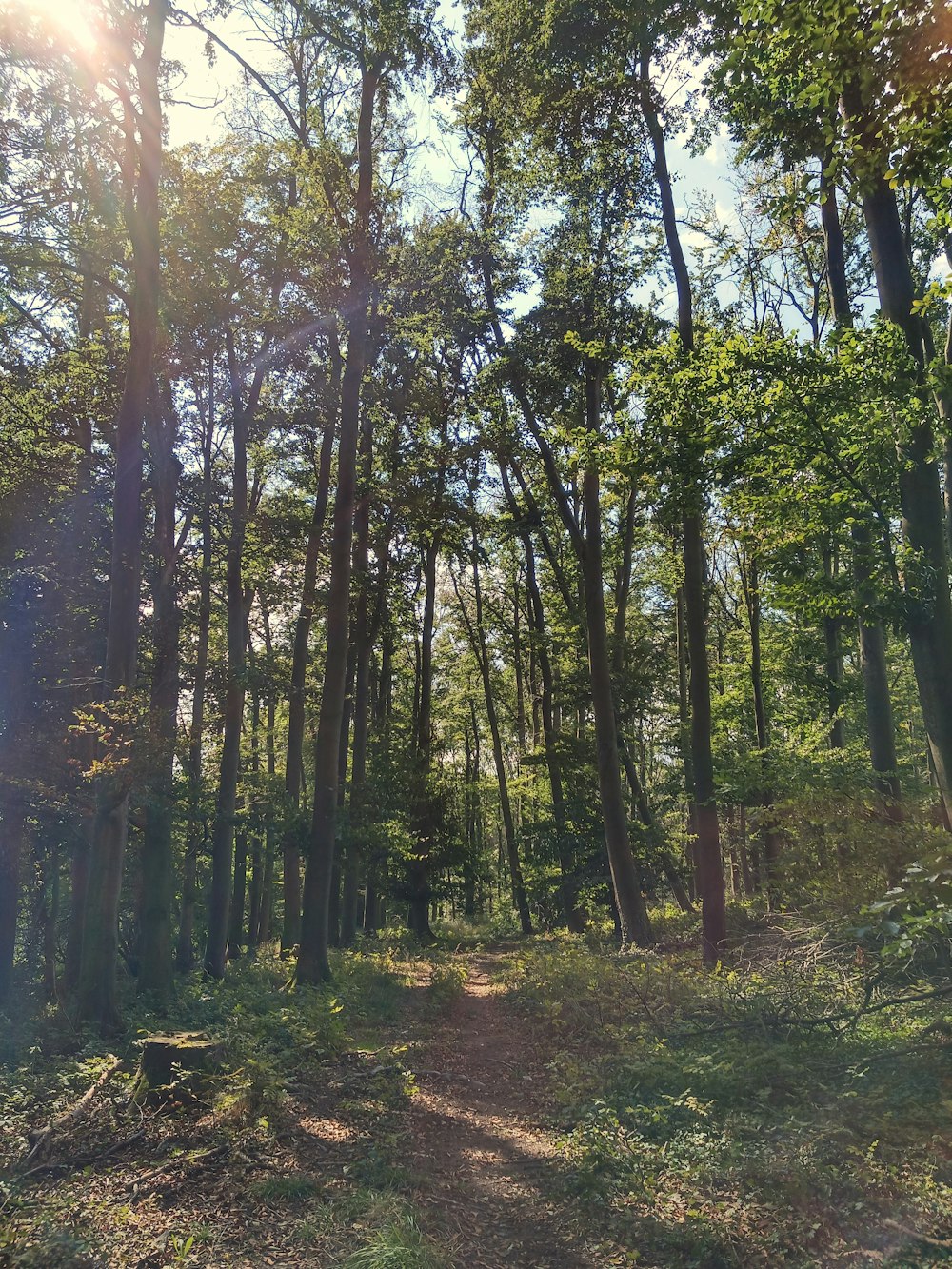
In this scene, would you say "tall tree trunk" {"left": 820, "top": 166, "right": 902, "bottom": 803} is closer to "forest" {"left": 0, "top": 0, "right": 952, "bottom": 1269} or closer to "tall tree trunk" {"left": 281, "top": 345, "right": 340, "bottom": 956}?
"forest" {"left": 0, "top": 0, "right": 952, "bottom": 1269}

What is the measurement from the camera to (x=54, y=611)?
14.0 m

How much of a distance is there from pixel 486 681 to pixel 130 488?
672 inches

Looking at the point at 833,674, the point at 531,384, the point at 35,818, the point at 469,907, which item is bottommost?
the point at 469,907

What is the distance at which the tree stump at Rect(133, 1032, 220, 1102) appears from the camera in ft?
20.4

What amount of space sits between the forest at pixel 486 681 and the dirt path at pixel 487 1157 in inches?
2.0

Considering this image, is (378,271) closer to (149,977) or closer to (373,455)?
(373,455)

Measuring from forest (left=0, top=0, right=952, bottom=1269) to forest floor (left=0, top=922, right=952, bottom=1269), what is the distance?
0.13 feet

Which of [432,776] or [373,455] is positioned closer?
[373,455]

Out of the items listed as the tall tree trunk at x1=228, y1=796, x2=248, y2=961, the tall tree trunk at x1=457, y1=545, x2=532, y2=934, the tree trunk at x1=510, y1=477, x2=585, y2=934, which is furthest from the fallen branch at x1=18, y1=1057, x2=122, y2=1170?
the tall tree trunk at x1=457, y1=545, x2=532, y2=934

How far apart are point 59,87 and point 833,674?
67.7ft

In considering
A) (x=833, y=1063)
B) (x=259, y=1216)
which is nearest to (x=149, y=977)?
(x=259, y=1216)

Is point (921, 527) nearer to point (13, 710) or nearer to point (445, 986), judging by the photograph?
point (445, 986)

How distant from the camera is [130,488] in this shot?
1007 cm

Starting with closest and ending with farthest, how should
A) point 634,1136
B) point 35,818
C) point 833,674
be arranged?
point 634,1136 → point 35,818 → point 833,674
